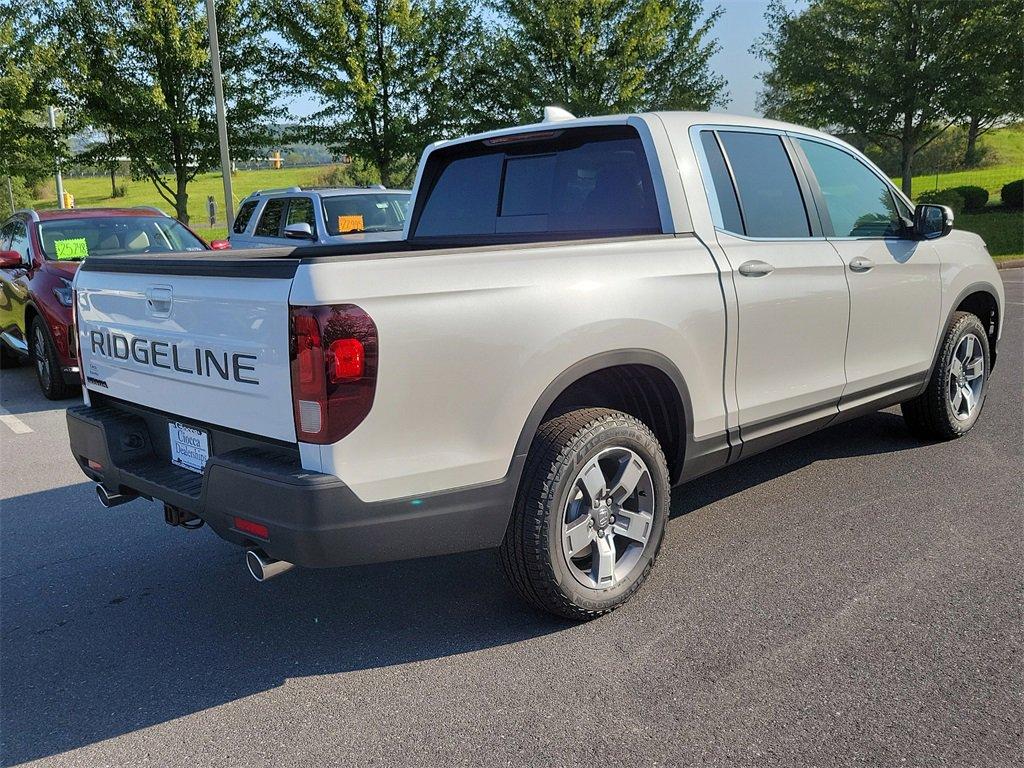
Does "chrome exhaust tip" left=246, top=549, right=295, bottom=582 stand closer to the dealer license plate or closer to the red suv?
the dealer license plate

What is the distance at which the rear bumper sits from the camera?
8.32 feet

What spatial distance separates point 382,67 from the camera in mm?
19031

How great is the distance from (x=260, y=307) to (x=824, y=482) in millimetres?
3323

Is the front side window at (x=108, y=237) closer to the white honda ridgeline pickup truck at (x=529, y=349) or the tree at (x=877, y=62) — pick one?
the white honda ridgeline pickup truck at (x=529, y=349)

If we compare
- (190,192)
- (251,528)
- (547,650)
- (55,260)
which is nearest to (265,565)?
(251,528)

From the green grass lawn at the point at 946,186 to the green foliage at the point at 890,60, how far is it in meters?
2.82

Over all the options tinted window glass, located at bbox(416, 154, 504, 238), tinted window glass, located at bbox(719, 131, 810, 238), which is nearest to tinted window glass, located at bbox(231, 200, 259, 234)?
tinted window glass, located at bbox(416, 154, 504, 238)

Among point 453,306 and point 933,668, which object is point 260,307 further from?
point 933,668

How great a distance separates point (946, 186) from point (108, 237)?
3531 centimetres

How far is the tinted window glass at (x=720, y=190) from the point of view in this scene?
3688 millimetres

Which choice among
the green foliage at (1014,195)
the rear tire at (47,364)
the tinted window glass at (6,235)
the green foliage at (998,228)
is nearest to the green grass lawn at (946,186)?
the green foliage at (998,228)

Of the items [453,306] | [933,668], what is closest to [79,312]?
[453,306]

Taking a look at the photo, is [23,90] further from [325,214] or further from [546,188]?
[546,188]

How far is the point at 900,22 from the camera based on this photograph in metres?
18.9
